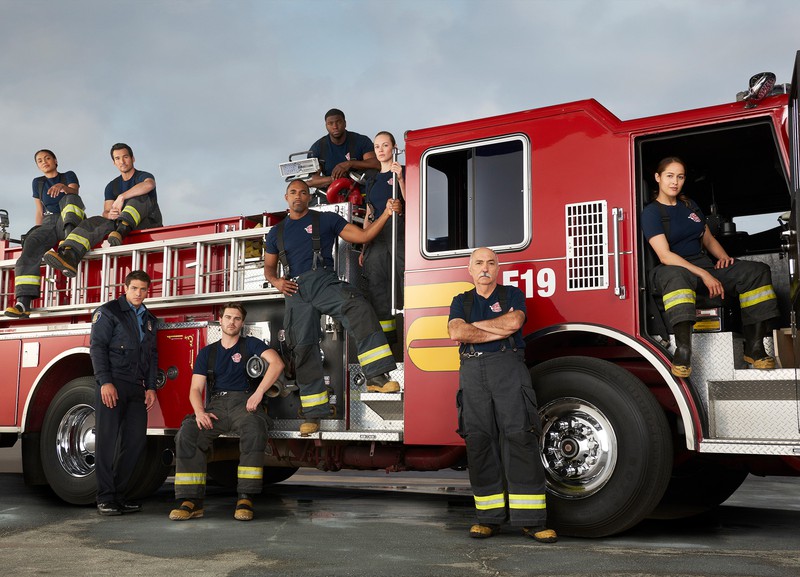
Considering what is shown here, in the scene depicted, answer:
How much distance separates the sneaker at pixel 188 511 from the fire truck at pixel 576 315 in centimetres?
78

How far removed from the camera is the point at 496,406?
5.62m

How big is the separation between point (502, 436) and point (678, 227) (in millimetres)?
1818

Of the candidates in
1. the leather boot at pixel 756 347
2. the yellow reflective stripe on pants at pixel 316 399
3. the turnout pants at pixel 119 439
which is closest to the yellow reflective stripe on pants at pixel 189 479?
the turnout pants at pixel 119 439

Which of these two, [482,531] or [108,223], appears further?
[108,223]

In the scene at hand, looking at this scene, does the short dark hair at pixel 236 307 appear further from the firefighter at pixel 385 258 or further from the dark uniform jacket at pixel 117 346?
the firefighter at pixel 385 258

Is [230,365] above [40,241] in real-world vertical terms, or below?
below

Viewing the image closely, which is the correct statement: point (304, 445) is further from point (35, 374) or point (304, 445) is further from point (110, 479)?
point (35, 374)

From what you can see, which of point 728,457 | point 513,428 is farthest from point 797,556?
point 513,428

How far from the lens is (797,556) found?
17.1 ft

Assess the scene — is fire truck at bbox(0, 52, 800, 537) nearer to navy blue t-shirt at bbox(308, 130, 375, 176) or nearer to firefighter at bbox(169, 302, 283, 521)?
firefighter at bbox(169, 302, 283, 521)

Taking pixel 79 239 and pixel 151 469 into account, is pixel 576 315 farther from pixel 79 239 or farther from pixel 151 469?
pixel 79 239

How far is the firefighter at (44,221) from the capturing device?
8461 millimetres

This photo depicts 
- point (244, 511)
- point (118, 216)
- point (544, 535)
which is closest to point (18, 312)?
point (118, 216)

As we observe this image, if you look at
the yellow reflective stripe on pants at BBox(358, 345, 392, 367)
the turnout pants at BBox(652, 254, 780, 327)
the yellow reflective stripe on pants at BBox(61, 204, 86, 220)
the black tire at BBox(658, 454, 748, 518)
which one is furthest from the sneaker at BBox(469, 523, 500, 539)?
the yellow reflective stripe on pants at BBox(61, 204, 86, 220)
